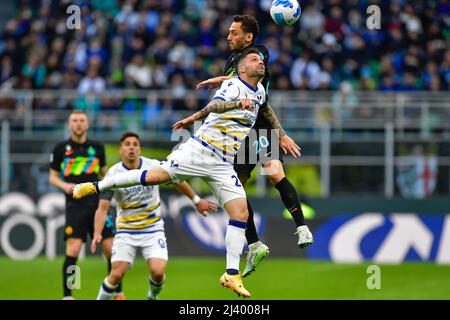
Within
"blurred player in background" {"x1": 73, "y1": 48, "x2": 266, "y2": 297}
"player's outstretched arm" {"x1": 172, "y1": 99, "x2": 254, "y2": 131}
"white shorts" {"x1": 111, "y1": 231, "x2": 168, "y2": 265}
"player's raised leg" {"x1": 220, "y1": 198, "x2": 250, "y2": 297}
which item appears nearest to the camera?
"player's outstretched arm" {"x1": 172, "y1": 99, "x2": 254, "y2": 131}

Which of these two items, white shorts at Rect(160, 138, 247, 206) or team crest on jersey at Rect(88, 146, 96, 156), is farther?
team crest on jersey at Rect(88, 146, 96, 156)

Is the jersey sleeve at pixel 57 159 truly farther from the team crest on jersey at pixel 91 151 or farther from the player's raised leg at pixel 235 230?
the player's raised leg at pixel 235 230

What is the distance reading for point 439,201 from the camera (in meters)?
18.8

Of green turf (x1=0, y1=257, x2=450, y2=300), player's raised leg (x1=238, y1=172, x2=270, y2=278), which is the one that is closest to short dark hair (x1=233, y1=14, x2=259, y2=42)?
player's raised leg (x1=238, y1=172, x2=270, y2=278)

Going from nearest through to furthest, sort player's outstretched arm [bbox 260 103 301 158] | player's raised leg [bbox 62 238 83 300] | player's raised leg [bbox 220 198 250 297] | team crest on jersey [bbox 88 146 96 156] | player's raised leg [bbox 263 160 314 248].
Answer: player's raised leg [bbox 220 198 250 297] < player's outstretched arm [bbox 260 103 301 158] < player's raised leg [bbox 263 160 314 248] < player's raised leg [bbox 62 238 83 300] < team crest on jersey [bbox 88 146 96 156]

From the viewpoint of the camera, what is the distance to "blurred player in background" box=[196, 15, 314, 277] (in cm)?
1012

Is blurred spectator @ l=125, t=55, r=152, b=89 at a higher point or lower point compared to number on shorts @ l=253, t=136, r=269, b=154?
higher

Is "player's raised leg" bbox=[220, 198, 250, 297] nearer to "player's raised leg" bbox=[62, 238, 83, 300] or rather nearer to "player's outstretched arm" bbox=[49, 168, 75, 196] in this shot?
"player's outstretched arm" bbox=[49, 168, 75, 196]

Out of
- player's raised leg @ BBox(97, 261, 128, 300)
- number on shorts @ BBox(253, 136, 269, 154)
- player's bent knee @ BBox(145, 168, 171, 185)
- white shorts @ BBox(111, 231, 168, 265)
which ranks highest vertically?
number on shorts @ BBox(253, 136, 269, 154)

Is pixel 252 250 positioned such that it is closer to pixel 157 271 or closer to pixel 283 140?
pixel 283 140

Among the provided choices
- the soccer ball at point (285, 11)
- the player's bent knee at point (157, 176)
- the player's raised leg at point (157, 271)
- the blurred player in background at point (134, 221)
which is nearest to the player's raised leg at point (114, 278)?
the blurred player in background at point (134, 221)

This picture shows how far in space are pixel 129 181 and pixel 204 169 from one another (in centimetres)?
78

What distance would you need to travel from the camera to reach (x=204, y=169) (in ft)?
32.6

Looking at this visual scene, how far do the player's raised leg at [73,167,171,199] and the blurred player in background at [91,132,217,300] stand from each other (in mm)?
1437
